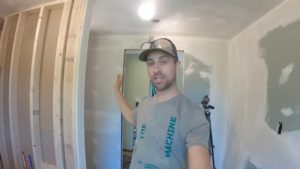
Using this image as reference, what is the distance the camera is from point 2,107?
2.36m

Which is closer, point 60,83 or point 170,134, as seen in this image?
point 170,134

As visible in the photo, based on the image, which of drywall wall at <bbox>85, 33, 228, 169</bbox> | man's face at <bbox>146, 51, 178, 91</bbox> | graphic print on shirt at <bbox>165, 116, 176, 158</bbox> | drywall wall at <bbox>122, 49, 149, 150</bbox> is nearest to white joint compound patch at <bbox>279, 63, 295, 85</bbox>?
drywall wall at <bbox>85, 33, 228, 169</bbox>

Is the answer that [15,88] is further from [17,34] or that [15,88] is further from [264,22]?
[264,22]

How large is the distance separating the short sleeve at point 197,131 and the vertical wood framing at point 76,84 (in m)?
0.87

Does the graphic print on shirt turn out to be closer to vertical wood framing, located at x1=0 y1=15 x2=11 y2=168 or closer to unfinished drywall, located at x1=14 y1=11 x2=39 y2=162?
unfinished drywall, located at x1=14 y1=11 x2=39 y2=162

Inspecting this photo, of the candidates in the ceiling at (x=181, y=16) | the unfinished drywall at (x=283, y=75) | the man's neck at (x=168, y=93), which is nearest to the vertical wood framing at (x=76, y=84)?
the ceiling at (x=181, y=16)

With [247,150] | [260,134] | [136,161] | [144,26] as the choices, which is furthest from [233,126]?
[136,161]

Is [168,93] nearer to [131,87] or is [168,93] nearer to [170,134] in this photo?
[170,134]

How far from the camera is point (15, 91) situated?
7.21 ft

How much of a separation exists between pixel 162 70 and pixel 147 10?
3.61 feet

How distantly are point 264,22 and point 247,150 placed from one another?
1.30 meters

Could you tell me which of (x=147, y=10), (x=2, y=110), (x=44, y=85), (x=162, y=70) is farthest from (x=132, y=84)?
(x=162, y=70)

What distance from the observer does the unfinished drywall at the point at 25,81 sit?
2.09m

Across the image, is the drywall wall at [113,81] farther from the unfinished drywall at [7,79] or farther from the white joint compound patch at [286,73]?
the white joint compound patch at [286,73]
